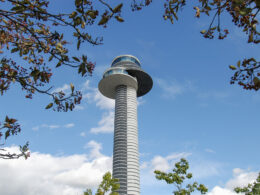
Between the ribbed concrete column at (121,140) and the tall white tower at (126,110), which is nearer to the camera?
the ribbed concrete column at (121,140)

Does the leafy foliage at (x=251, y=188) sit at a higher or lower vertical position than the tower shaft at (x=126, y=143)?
lower

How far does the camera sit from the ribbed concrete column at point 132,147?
83.6 metres

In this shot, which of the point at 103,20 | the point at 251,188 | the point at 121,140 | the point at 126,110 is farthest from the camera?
the point at 126,110

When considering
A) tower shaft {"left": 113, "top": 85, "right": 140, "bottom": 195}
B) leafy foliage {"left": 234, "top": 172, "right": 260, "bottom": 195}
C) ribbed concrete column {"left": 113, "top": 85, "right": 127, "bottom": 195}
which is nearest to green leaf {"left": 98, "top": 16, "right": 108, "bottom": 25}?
leafy foliage {"left": 234, "top": 172, "right": 260, "bottom": 195}

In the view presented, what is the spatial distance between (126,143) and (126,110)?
14060mm

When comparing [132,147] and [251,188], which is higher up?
[132,147]

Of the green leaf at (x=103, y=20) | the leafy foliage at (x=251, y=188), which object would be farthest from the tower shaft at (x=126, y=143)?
the green leaf at (x=103, y=20)

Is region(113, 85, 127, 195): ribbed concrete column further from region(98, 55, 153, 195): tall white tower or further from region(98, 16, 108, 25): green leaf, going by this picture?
region(98, 16, 108, 25): green leaf

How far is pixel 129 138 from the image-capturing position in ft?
305

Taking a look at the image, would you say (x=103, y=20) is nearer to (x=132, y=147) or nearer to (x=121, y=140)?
(x=132, y=147)

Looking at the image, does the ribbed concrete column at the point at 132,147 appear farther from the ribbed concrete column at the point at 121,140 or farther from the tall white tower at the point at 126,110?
the ribbed concrete column at the point at 121,140

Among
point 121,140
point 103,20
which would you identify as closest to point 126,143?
point 121,140

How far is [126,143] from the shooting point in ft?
303

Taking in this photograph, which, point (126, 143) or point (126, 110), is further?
point (126, 110)
